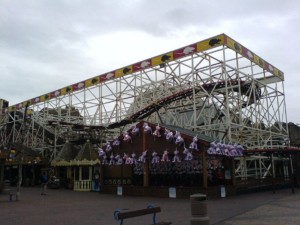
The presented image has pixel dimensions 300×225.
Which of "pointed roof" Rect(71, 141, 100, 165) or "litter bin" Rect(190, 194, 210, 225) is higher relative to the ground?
"pointed roof" Rect(71, 141, 100, 165)

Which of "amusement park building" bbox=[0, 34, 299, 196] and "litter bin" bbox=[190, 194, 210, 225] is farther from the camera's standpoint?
"amusement park building" bbox=[0, 34, 299, 196]

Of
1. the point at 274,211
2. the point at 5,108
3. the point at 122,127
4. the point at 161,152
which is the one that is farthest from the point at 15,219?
the point at 5,108

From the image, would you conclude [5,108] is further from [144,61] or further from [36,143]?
[144,61]

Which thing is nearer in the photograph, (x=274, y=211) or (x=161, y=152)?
(x=274, y=211)

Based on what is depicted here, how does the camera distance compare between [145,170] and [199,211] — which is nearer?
[199,211]

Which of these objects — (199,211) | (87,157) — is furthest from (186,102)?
(199,211)

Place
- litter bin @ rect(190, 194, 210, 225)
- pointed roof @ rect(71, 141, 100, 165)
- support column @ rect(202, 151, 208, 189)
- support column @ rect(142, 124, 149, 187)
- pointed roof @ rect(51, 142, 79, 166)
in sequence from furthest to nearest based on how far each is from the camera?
pointed roof @ rect(51, 142, 79, 166) → pointed roof @ rect(71, 141, 100, 165) → support column @ rect(142, 124, 149, 187) → support column @ rect(202, 151, 208, 189) → litter bin @ rect(190, 194, 210, 225)

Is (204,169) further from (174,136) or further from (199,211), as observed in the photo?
(199,211)

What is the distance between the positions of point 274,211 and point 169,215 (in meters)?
4.08

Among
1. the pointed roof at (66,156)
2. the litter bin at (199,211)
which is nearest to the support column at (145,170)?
the pointed roof at (66,156)

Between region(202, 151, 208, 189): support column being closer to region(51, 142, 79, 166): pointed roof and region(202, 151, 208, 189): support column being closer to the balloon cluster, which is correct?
the balloon cluster

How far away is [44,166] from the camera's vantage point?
38.7 meters

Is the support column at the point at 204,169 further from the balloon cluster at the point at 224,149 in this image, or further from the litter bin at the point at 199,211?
the litter bin at the point at 199,211

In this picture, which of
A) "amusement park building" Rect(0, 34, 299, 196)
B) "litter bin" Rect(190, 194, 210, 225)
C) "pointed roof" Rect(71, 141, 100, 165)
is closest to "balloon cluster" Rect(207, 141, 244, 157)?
"amusement park building" Rect(0, 34, 299, 196)
